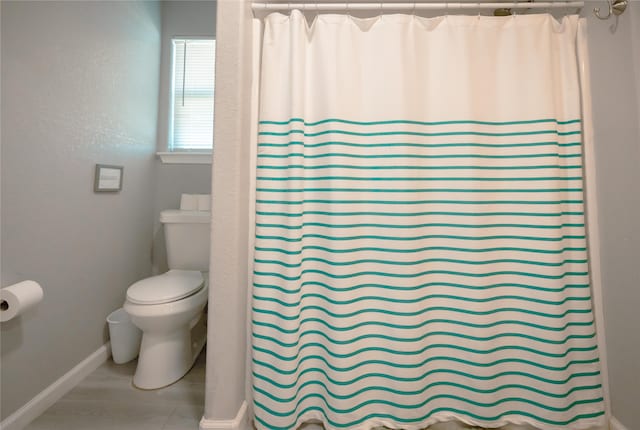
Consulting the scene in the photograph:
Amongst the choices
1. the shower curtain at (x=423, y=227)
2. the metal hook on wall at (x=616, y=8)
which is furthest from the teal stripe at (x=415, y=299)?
the metal hook on wall at (x=616, y=8)

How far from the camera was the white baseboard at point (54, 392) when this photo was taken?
1018 mm

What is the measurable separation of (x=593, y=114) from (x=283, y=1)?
1396 mm

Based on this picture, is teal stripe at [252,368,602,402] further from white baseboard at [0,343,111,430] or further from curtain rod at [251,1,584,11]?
curtain rod at [251,1,584,11]

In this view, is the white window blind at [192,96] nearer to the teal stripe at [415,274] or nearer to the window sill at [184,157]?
the window sill at [184,157]

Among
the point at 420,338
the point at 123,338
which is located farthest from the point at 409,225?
the point at 123,338

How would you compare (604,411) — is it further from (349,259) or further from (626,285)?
(349,259)

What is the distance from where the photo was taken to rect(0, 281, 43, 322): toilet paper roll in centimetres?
93

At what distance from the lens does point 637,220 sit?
3.05 ft

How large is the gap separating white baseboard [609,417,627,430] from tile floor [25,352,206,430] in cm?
166

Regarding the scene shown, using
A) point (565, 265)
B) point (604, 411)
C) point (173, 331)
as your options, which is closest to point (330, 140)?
point (565, 265)

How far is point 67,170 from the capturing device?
123 centimetres

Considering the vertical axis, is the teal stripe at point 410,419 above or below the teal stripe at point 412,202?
below

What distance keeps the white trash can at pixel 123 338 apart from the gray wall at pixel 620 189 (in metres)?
2.25

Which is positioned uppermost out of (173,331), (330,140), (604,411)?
(330,140)
